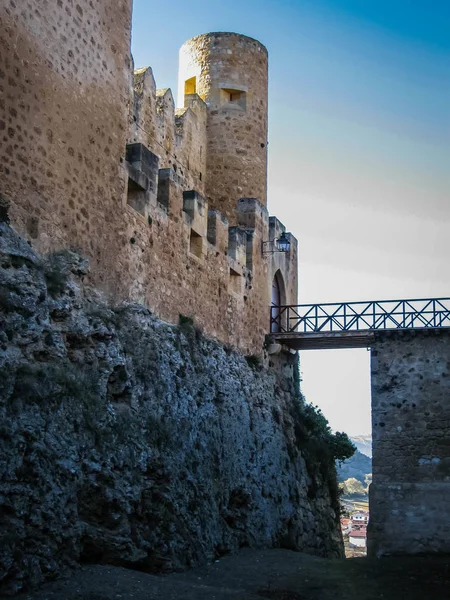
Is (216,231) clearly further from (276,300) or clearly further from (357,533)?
(357,533)

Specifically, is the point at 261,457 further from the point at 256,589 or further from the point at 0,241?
the point at 0,241

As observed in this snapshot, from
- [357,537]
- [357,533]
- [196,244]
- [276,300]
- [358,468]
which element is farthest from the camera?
[358,468]

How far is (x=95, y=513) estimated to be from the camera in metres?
10.2

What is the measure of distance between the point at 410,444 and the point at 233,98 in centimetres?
910

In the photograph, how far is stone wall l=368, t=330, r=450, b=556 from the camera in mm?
17312

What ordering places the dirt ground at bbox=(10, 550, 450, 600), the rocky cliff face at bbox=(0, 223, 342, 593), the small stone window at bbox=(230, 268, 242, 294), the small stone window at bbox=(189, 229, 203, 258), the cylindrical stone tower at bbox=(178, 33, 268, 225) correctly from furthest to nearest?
the cylindrical stone tower at bbox=(178, 33, 268, 225)
the small stone window at bbox=(230, 268, 242, 294)
the small stone window at bbox=(189, 229, 203, 258)
the dirt ground at bbox=(10, 550, 450, 600)
the rocky cliff face at bbox=(0, 223, 342, 593)

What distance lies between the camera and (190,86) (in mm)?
20906

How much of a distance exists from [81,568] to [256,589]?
3.33m

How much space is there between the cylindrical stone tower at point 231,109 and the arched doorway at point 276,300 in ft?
6.98

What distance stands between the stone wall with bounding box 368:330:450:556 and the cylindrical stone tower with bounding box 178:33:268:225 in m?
4.91

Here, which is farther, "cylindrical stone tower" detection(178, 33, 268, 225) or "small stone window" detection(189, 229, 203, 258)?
"cylindrical stone tower" detection(178, 33, 268, 225)

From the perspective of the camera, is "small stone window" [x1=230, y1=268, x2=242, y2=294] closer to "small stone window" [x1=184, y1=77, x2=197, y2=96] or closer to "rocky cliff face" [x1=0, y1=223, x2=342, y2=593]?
"rocky cliff face" [x1=0, y1=223, x2=342, y2=593]

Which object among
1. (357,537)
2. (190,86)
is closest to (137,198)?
(190,86)

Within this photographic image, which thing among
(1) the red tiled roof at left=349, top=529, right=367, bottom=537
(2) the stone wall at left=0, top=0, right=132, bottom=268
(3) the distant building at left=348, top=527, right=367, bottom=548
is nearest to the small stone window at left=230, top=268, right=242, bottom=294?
(2) the stone wall at left=0, top=0, right=132, bottom=268
